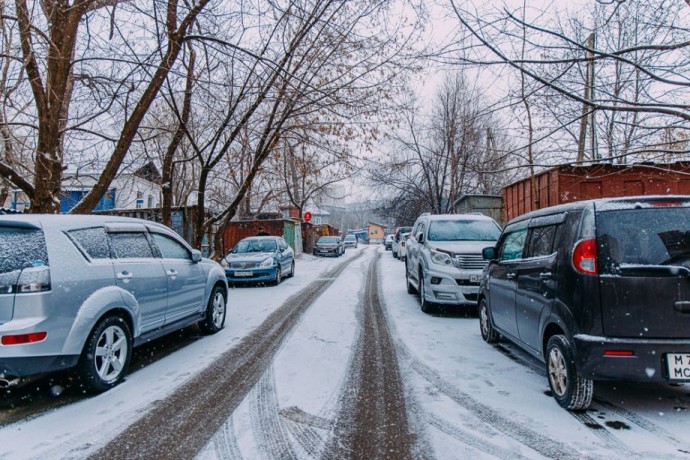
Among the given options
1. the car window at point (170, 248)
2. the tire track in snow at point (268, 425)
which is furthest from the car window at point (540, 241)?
the car window at point (170, 248)

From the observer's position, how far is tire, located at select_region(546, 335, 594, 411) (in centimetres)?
327

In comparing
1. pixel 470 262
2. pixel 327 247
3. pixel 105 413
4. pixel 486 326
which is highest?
pixel 470 262

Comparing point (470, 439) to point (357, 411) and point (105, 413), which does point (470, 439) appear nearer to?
point (357, 411)

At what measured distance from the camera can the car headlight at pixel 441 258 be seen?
7.65 m

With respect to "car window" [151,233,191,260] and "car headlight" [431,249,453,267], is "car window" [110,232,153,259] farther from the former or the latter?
"car headlight" [431,249,453,267]

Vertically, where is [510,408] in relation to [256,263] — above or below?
below

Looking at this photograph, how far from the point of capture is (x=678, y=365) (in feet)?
9.78

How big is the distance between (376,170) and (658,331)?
83.3 feet

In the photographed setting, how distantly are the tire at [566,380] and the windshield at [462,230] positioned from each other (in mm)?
4999

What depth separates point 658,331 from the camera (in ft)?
9.87

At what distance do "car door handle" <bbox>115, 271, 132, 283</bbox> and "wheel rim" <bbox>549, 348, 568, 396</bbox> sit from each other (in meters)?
4.17

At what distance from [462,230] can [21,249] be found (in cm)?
743

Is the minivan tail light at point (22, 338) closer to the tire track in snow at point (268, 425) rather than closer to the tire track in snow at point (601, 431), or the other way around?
the tire track in snow at point (268, 425)

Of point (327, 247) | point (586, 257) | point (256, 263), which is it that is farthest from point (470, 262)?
point (327, 247)
